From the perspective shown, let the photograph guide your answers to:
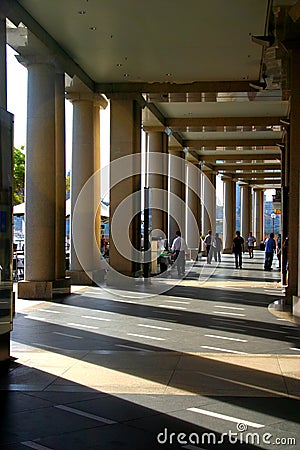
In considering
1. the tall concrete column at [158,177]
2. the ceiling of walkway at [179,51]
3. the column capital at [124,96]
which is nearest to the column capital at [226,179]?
the tall concrete column at [158,177]

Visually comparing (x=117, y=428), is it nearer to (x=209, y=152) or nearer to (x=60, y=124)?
(x=60, y=124)

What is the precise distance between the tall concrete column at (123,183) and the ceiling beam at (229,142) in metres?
13.1

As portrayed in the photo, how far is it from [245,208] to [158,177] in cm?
3373

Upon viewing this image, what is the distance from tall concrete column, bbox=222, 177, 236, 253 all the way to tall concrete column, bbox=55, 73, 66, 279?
3779 cm

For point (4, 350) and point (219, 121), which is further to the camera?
point (219, 121)

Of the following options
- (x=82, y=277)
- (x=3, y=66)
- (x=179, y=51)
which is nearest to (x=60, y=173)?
(x=82, y=277)

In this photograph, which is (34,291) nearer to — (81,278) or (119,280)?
(81,278)

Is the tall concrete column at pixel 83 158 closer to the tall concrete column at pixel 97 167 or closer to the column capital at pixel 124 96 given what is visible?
the tall concrete column at pixel 97 167

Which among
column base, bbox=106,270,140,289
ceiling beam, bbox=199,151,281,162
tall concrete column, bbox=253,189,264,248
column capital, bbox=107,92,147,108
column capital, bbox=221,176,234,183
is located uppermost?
column capital, bbox=107,92,147,108

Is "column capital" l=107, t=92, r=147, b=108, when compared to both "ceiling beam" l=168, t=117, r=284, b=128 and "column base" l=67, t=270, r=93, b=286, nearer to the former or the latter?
"column base" l=67, t=270, r=93, b=286

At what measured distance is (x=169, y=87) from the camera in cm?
2323

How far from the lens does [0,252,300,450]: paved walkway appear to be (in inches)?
231

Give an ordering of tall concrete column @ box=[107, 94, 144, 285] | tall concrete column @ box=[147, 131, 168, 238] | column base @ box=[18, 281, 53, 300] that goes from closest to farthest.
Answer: column base @ box=[18, 281, 53, 300] → tall concrete column @ box=[107, 94, 144, 285] → tall concrete column @ box=[147, 131, 168, 238]

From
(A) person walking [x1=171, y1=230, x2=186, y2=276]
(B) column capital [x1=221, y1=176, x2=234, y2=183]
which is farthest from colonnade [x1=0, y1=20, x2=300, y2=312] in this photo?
(B) column capital [x1=221, y1=176, x2=234, y2=183]
